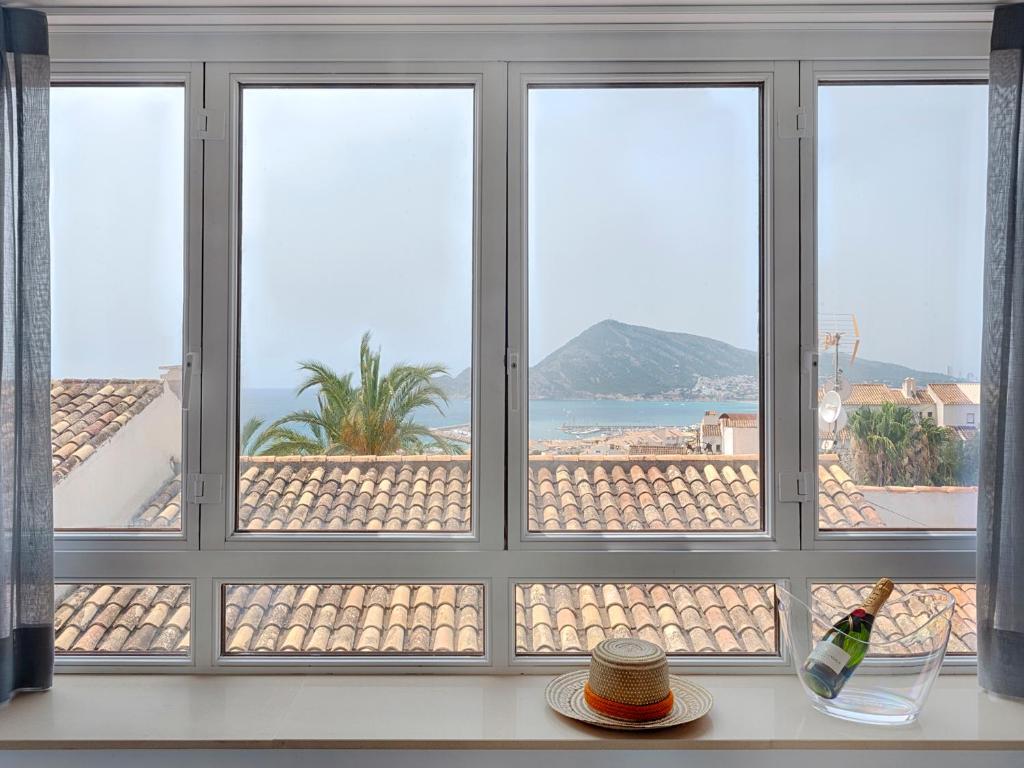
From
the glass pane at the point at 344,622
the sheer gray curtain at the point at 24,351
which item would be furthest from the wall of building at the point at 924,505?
the sheer gray curtain at the point at 24,351

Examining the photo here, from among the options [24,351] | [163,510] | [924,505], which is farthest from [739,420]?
[24,351]

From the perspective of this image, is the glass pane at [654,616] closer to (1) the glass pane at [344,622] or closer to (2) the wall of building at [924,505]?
(1) the glass pane at [344,622]

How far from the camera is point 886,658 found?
1661mm

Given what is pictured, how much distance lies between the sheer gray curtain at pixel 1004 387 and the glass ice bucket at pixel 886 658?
0.45 ft

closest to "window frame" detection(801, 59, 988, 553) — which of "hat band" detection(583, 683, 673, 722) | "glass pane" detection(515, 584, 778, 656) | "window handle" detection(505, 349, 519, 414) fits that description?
"glass pane" detection(515, 584, 778, 656)

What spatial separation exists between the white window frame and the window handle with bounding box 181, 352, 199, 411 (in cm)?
2

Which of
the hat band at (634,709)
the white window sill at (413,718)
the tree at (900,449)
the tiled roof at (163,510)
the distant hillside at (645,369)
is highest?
the distant hillside at (645,369)

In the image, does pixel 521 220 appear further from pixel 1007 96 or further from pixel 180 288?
pixel 1007 96

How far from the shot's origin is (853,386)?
6.19 ft

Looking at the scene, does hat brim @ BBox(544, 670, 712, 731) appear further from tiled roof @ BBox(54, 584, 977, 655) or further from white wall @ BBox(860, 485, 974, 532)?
white wall @ BBox(860, 485, 974, 532)

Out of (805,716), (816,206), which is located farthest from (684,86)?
(805,716)

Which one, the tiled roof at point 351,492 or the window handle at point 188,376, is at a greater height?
the window handle at point 188,376

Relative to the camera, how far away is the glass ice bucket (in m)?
1.63

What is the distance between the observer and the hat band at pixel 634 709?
1.58m
